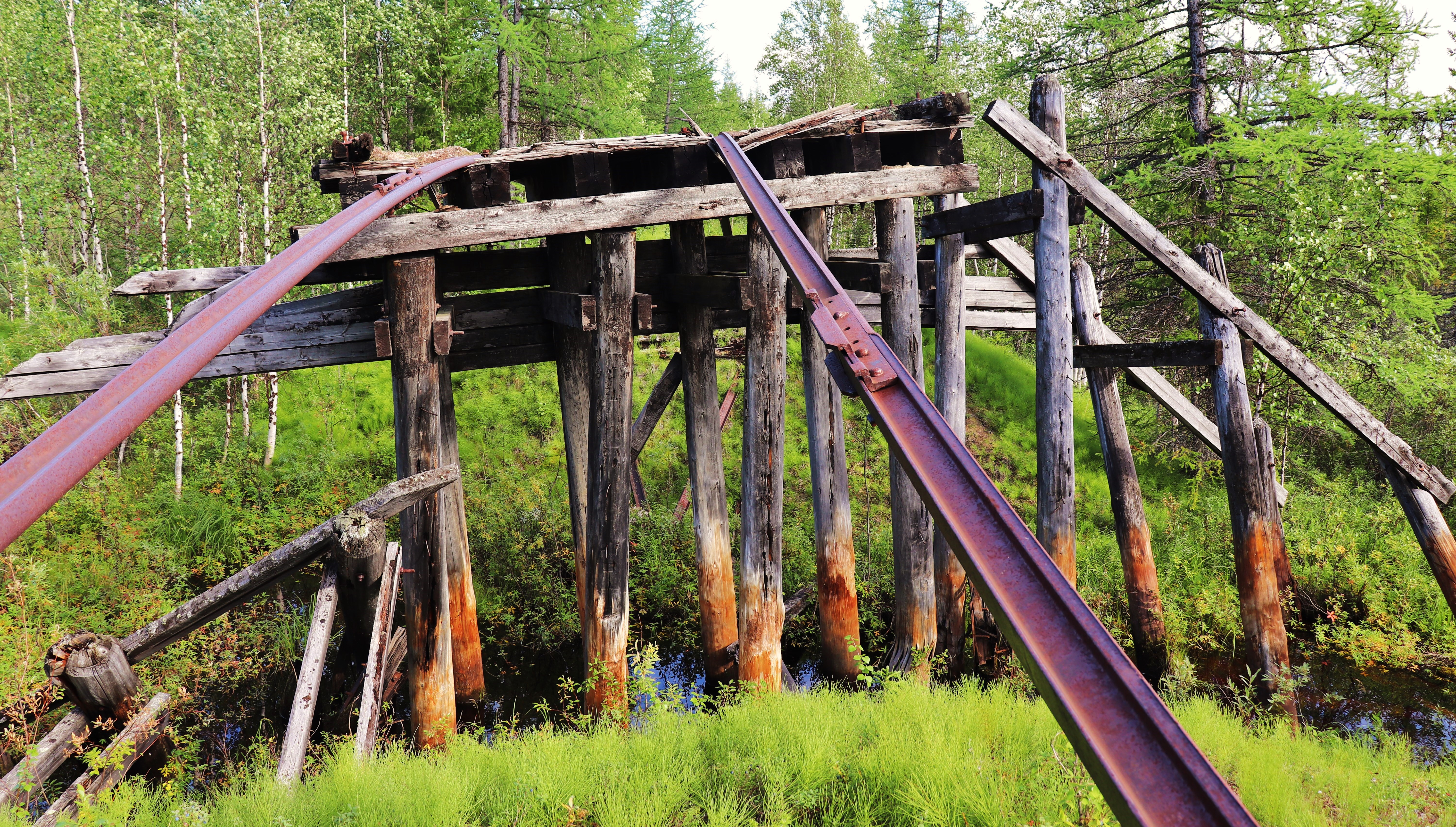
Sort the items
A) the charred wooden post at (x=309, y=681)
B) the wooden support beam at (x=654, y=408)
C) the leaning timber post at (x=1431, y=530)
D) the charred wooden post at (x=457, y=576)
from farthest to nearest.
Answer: the wooden support beam at (x=654, y=408) → the charred wooden post at (x=457, y=576) → the leaning timber post at (x=1431, y=530) → the charred wooden post at (x=309, y=681)

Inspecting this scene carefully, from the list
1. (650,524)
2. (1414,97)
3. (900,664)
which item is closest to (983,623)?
(900,664)

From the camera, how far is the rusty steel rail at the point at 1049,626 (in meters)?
0.69

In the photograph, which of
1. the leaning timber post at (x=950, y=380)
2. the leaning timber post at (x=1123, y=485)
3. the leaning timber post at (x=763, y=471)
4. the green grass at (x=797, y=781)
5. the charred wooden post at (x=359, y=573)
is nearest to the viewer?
the green grass at (x=797, y=781)

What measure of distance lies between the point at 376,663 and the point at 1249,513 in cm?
535

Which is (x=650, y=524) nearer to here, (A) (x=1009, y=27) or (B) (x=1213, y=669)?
(B) (x=1213, y=669)

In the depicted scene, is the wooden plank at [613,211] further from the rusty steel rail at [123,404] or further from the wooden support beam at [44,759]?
the wooden support beam at [44,759]

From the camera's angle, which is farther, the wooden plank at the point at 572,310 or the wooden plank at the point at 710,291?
the wooden plank at the point at 710,291

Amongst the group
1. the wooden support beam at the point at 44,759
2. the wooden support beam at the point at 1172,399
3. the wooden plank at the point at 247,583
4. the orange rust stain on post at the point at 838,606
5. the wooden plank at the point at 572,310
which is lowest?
the orange rust stain on post at the point at 838,606

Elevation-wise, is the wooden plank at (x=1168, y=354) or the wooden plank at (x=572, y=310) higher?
the wooden plank at (x=572, y=310)

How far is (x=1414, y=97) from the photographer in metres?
7.96

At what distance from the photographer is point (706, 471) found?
534cm

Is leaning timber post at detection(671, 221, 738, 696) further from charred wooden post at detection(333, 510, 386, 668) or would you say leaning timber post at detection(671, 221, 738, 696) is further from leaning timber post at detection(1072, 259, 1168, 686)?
leaning timber post at detection(1072, 259, 1168, 686)

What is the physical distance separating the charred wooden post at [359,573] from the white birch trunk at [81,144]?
8153 millimetres

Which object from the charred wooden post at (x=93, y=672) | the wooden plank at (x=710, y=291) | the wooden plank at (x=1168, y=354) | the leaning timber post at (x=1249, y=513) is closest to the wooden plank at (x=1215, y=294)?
the leaning timber post at (x=1249, y=513)
